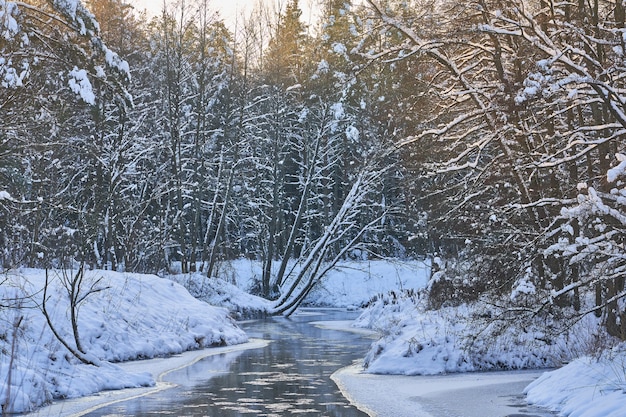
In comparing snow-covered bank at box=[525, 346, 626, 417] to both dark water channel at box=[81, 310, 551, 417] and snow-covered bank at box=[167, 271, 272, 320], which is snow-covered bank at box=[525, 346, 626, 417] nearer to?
dark water channel at box=[81, 310, 551, 417]

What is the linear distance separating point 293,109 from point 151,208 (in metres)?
9.42

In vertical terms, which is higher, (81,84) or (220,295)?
(81,84)

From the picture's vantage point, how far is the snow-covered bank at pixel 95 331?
1159cm

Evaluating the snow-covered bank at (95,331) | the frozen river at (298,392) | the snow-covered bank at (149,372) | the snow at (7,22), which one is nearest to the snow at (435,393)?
the frozen river at (298,392)

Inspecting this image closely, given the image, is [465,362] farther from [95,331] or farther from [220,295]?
[220,295]

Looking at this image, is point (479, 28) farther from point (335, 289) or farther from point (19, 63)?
point (335, 289)

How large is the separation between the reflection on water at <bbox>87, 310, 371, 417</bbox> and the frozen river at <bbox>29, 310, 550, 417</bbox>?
14mm

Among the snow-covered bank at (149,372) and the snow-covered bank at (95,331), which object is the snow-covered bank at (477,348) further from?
the snow-covered bank at (95,331)

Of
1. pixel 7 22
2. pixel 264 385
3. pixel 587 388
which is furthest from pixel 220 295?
pixel 587 388

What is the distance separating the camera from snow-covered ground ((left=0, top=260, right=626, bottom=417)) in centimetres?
1027

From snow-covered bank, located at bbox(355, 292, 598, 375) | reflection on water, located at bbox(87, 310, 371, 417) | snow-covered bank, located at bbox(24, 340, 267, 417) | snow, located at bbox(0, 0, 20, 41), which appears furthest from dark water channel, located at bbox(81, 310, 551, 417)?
snow, located at bbox(0, 0, 20, 41)

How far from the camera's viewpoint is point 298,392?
1226cm

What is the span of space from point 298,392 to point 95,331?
6810mm

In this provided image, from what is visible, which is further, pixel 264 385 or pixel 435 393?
pixel 264 385
